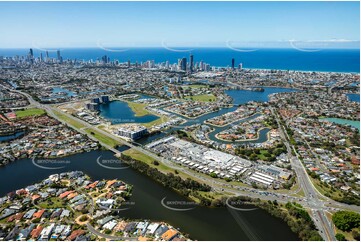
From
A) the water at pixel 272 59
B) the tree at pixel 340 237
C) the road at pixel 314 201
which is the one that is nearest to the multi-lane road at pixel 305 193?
the road at pixel 314 201

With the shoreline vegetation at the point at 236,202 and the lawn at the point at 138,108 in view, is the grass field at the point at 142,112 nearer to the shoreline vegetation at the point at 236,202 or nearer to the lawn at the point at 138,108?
the lawn at the point at 138,108

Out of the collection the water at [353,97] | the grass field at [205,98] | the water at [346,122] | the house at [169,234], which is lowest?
the house at [169,234]

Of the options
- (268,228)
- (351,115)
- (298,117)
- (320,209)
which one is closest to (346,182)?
(320,209)

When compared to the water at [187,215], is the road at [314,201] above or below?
above

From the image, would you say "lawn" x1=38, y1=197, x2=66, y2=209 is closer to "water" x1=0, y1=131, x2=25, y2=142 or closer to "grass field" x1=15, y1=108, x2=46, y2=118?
"water" x1=0, y1=131, x2=25, y2=142

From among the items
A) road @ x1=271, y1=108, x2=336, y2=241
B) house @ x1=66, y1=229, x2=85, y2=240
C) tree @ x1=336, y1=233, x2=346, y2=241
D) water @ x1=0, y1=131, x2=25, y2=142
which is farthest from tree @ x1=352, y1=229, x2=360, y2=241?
water @ x1=0, y1=131, x2=25, y2=142

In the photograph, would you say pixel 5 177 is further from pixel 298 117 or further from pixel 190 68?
pixel 190 68

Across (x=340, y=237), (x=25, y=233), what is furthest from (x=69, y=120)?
(x=340, y=237)
